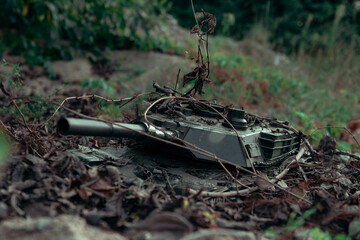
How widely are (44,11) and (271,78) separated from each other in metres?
4.75

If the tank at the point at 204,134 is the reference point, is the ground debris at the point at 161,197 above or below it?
below

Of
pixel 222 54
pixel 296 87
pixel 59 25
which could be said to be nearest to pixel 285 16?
pixel 222 54

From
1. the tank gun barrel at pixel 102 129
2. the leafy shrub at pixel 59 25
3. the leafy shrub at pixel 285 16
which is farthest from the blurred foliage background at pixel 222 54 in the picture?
the tank gun barrel at pixel 102 129

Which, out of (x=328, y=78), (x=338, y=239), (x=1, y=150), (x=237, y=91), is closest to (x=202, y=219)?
(x=338, y=239)

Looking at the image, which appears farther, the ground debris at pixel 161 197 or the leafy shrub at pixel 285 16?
the leafy shrub at pixel 285 16

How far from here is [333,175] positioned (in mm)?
3246

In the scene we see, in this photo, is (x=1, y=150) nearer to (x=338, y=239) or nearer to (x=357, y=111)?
(x=338, y=239)

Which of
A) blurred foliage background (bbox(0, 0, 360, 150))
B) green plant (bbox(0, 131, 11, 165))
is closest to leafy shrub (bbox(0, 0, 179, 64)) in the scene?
blurred foliage background (bbox(0, 0, 360, 150))

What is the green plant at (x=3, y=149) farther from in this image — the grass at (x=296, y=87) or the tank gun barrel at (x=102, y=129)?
the grass at (x=296, y=87)

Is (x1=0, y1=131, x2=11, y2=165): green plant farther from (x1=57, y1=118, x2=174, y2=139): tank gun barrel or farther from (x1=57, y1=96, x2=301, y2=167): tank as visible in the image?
(x1=57, y1=96, x2=301, y2=167): tank

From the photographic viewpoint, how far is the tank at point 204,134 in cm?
260

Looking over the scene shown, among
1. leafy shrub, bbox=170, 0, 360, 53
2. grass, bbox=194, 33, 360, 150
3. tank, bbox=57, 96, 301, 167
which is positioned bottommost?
grass, bbox=194, 33, 360, 150

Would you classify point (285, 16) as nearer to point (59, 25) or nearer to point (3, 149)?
point (59, 25)

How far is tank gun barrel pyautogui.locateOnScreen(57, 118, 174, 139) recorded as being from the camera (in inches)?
85.2
